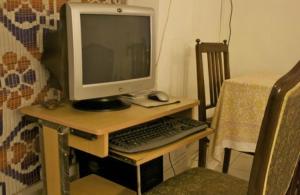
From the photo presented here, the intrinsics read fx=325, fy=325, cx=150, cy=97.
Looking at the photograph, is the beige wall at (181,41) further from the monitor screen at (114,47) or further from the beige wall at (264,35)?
the monitor screen at (114,47)

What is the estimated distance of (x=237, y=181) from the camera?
4.50ft

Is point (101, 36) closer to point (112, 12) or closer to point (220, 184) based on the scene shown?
point (112, 12)

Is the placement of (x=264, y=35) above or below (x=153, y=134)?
above

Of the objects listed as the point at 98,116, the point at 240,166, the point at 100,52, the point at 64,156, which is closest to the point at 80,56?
the point at 100,52

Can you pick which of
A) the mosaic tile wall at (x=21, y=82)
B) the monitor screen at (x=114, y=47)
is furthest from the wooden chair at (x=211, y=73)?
the mosaic tile wall at (x=21, y=82)

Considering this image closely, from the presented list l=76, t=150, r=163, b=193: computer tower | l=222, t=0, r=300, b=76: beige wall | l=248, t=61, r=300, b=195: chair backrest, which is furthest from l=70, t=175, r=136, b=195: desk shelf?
l=222, t=0, r=300, b=76: beige wall

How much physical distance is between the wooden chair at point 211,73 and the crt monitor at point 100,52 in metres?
0.44

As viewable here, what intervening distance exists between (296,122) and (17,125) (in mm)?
1098

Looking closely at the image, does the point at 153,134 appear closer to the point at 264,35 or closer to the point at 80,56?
the point at 80,56

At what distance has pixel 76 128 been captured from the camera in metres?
1.16

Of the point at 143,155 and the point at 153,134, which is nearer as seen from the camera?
the point at 143,155

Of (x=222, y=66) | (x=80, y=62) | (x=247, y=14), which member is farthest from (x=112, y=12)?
(x=247, y=14)

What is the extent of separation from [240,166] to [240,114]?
1.05 m

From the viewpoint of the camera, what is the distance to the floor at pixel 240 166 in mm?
2507
